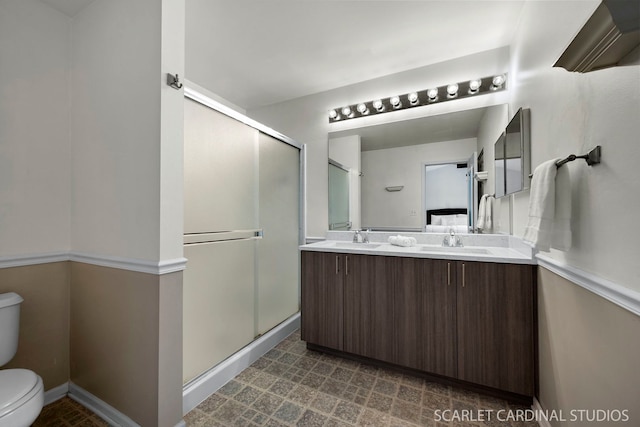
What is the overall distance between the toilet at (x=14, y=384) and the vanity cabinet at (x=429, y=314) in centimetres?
155

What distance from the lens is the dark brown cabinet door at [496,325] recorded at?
1.50 m

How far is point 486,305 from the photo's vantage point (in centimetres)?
159

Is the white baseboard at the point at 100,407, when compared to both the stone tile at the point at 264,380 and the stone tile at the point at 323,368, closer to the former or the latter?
the stone tile at the point at 264,380

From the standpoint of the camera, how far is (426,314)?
5.74 feet

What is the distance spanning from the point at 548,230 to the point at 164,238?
173 centimetres

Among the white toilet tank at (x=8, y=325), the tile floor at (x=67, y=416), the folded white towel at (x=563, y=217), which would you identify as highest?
the folded white towel at (x=563, y=217)

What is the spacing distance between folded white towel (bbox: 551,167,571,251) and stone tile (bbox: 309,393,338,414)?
1465 millimetres

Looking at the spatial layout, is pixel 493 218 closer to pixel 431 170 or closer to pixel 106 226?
pixel 431 170

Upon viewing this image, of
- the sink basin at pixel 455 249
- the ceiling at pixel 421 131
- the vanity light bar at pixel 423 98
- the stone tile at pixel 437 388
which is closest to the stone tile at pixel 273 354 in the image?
the stone tile at pixel 437 388

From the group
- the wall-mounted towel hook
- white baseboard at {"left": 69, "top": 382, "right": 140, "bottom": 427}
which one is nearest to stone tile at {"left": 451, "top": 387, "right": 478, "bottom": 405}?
white baseboard at {"left": 69, "top": 382, "right": 140, "bottom": 427}

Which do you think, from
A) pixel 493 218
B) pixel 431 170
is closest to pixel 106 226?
pixel 431 170

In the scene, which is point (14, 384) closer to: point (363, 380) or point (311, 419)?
point (311, 419)

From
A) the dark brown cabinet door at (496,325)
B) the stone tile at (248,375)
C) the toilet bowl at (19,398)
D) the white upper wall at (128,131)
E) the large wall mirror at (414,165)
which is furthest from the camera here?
the large wall mirror at (414,165)

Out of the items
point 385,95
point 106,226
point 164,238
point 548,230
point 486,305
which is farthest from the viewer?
point 385,95
